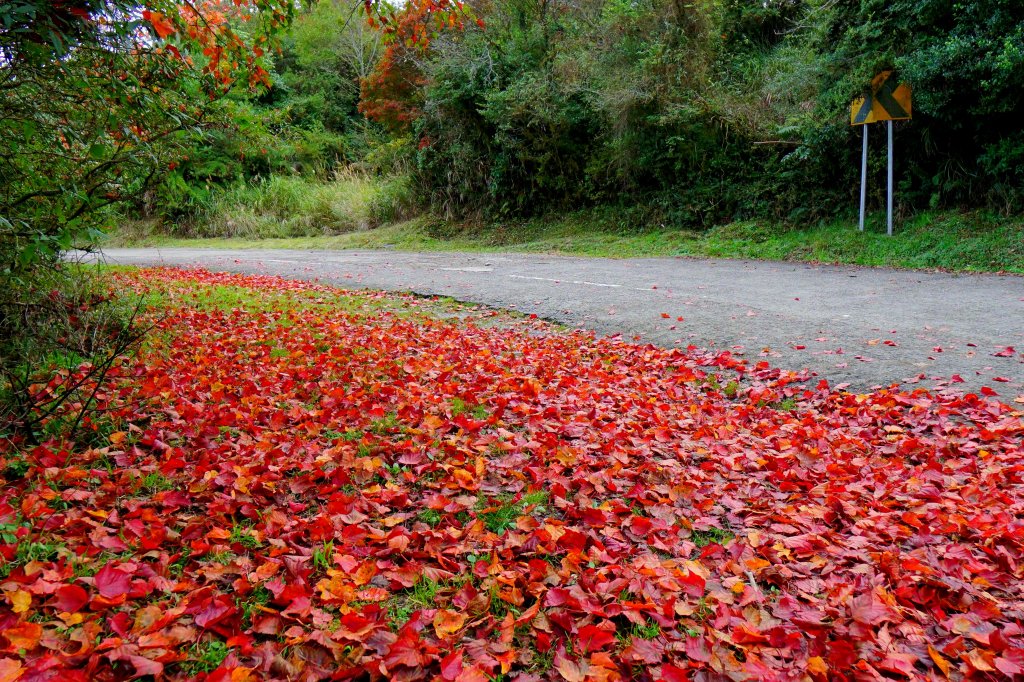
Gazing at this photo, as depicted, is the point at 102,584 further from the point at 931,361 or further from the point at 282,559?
the point at 931,361

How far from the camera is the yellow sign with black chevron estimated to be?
10.2 metres

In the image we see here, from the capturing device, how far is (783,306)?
23.3 feet

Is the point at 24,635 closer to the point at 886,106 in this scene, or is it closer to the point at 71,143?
the point at 71,143

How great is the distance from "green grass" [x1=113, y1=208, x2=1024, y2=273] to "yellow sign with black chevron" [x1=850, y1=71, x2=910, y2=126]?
181 centimetres

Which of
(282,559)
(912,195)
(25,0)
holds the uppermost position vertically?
(25,0)

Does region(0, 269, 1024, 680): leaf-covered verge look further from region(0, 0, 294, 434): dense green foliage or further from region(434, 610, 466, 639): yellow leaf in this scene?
region(0, 0, 294, 434): dense green foliage

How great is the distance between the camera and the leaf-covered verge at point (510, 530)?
81.7 inches

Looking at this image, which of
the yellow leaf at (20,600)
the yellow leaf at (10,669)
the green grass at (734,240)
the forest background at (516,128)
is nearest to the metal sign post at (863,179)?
the green grass at (734,240)

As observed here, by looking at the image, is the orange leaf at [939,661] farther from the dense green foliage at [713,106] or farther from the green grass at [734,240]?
the dense green foliage at [713,106]

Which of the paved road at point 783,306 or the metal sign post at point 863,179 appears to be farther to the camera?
the metal sign post at point 863,179

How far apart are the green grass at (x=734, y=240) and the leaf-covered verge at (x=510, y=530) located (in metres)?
6.67

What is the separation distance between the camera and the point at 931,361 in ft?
16.1

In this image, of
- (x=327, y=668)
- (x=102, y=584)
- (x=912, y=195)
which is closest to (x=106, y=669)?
(x=102, y=584)

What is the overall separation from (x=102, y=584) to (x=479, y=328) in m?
4.80
